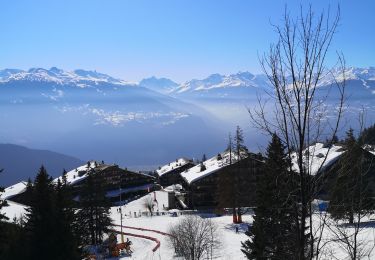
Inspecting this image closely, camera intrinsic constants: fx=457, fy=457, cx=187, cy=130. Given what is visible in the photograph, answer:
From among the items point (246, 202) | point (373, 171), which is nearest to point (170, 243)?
point (246, 202)

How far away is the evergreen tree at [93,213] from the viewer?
54.3 metres

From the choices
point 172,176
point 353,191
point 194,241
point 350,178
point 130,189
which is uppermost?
point 172,176

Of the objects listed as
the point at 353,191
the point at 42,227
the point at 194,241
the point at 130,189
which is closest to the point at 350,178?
the point at 353,191

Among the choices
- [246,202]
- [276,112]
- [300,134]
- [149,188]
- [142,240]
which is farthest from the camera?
[149,188]

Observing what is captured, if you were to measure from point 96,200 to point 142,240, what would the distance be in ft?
24.1

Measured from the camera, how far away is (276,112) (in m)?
8.52

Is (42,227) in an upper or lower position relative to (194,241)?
upper

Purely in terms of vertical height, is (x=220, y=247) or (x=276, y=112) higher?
(x=276, y=112)

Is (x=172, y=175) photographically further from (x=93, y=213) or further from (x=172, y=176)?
(x=93, y=213)

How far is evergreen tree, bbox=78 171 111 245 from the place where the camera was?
5431 centimetres

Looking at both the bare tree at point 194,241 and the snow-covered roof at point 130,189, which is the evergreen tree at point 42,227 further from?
the snow-covered roof at point 130,189

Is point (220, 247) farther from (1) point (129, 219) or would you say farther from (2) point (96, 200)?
(1) point (129, 219)

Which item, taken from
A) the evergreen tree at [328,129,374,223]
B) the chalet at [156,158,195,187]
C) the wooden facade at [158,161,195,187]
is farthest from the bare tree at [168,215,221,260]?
the wooden facade at [158,161,195,187]

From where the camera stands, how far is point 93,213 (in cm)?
5488
